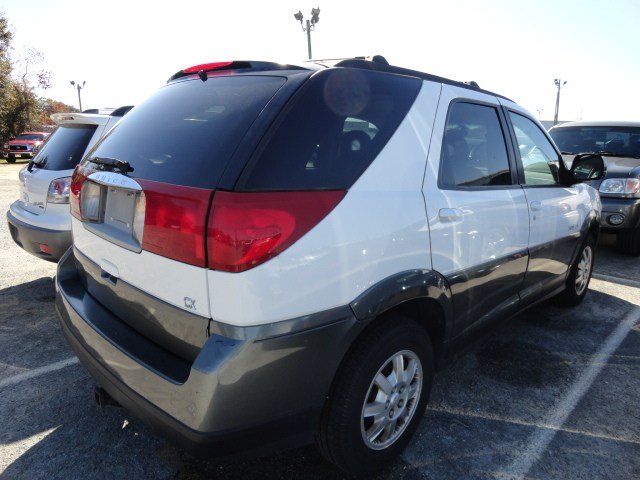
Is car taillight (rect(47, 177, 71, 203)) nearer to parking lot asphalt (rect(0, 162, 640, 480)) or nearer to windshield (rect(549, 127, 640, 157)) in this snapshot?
parking lot asphalt (rect(0, 162, 640, 480))

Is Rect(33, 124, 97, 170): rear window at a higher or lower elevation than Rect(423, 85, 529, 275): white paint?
higher

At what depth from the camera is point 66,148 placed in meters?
4.23

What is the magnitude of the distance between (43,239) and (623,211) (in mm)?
6420

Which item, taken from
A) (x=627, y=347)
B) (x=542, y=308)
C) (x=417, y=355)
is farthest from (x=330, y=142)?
(x=542, y=308)

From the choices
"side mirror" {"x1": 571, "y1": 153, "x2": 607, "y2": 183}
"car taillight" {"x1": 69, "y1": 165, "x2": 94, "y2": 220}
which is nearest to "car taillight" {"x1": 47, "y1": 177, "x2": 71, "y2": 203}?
"car taillight" {"x1": 69, "y1": 165, "x2": 94, "y2": 220}

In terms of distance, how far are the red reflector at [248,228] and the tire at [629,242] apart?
599 cm

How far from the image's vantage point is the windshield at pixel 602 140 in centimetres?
675

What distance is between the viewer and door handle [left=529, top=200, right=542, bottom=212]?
9.77 ft

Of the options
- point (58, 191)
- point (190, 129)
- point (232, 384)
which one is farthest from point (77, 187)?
point (58, 191)

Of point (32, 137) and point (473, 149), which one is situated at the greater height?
point (32, 137)

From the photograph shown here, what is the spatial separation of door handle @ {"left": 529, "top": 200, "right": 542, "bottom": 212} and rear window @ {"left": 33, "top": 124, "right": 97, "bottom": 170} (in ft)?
12.3

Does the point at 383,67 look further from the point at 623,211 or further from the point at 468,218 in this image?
the point at 623,211

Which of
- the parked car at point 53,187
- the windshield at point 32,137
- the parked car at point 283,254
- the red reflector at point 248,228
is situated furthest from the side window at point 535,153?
the windshield at point 32,137

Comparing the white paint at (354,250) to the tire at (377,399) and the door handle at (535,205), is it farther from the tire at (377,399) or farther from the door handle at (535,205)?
the door handle at (535,205)
